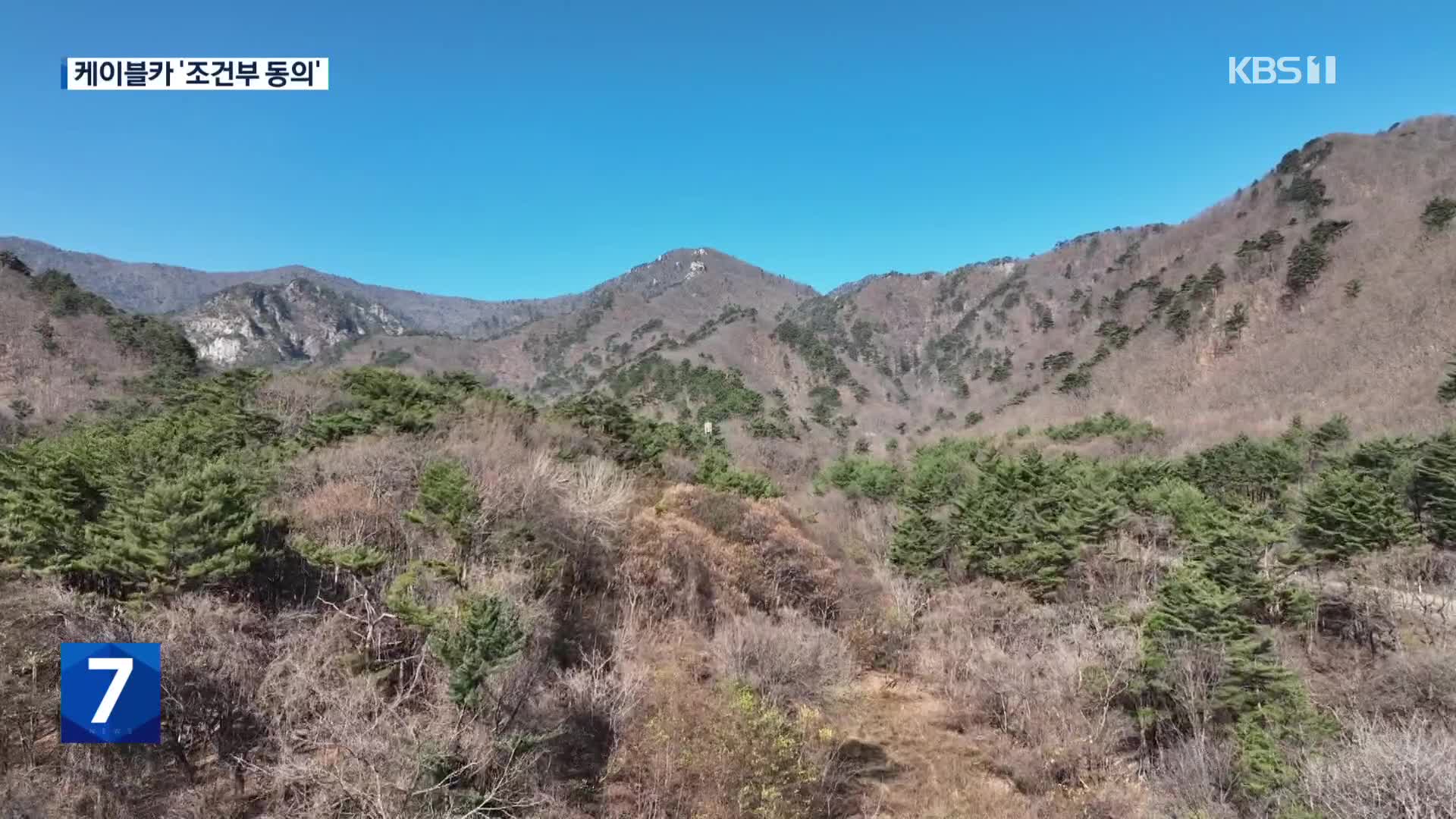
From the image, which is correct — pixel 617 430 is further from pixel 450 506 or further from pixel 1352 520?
pixel 1352 520

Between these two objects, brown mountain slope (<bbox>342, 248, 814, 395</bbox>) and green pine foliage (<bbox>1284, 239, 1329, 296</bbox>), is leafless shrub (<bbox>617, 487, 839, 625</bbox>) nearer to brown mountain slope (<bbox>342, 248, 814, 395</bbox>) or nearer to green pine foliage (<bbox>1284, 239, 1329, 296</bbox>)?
brown mountain slope (<bbox>342, 248, 814, 395</bbox>)

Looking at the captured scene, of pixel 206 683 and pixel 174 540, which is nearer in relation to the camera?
pixel 206 683

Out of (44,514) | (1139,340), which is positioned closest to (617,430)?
(44,514)

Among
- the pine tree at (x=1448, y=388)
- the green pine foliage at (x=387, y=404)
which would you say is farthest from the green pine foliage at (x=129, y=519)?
the pine tree at (x=1448, y=388)

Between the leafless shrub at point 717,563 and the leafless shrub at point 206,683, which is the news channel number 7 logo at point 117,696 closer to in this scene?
the leafless shrub at point 206,683


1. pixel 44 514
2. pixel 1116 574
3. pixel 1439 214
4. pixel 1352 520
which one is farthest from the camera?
pixel 1439 214
